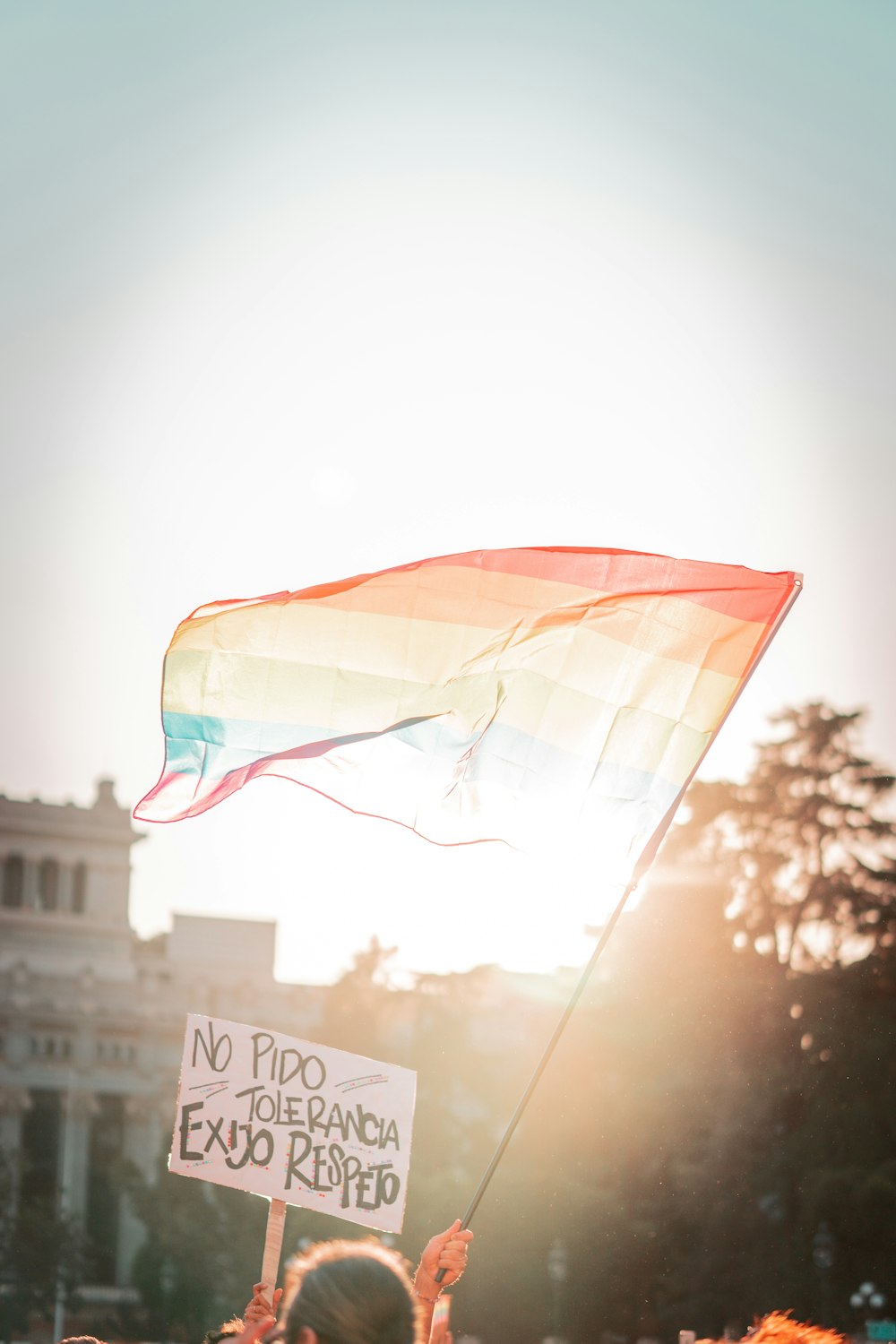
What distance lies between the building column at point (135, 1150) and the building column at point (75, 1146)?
1586mm

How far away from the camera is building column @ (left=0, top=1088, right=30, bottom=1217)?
61.1 m

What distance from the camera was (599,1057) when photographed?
37531 mm

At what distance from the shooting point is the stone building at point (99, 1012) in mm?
73312

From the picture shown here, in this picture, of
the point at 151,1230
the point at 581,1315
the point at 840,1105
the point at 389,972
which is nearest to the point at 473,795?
the point at 840,1105

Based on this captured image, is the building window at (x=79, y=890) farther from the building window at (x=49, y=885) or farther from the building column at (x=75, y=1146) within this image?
the building column at (x=75, y=1146)

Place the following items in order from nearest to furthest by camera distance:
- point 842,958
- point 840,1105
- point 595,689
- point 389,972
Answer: point 595,689
point 840,1105
point 842,958
point 389,972

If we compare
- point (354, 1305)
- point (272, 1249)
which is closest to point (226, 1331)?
point (272, 1249)

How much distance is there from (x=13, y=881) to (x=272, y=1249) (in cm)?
8589

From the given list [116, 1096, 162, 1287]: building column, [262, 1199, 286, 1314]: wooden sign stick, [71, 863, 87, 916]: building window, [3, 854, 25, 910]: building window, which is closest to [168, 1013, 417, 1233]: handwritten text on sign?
[262, 1199, 286, 1314]: wooden sign stick

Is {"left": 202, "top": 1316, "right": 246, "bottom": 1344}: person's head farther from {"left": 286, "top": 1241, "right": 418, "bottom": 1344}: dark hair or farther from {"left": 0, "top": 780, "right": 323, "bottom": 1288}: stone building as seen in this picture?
{"left": 0, "top": 780, "right": 323, "bottom": 1288}: stone building

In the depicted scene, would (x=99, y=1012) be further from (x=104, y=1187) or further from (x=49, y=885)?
(x=49, y=885)

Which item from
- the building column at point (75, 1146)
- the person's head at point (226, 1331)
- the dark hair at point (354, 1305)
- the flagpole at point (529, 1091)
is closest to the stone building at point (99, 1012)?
the building column at point (75, 1146)

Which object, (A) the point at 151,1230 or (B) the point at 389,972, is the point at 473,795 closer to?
(B) the point at 389,972

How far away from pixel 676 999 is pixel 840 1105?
367 cm
